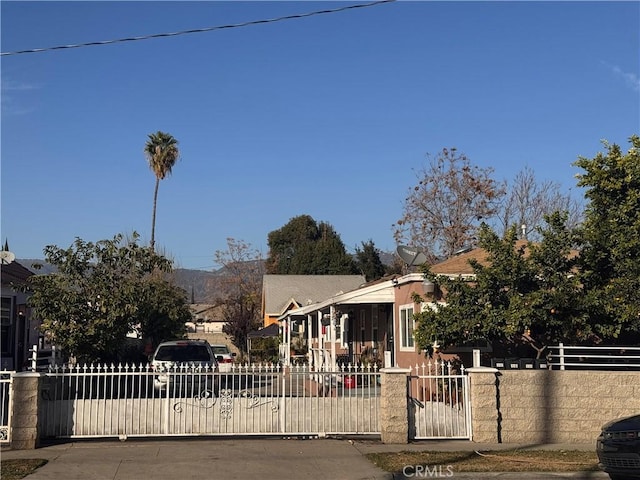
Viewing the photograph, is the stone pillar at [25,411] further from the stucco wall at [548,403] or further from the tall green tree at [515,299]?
the tall green tree at [515,299]

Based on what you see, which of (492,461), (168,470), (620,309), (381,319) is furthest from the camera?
(381,319)

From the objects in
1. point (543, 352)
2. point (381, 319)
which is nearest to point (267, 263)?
point (381, 319)

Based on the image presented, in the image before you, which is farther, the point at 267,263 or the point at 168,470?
the point at 267,263

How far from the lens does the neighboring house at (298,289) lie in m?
50.4

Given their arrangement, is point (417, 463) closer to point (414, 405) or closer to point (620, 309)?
point (414, 405)

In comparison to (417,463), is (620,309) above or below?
above

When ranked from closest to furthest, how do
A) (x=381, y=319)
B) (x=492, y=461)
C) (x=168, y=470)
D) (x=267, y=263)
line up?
(x=168, y=470)
(x=492, y=461)
(x=381, y=319)
(x=267, y=263)

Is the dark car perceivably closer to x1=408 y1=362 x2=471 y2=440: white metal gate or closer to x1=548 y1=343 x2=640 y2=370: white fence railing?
x1=408 y1=362 x2=471 y2=440: white metal gate

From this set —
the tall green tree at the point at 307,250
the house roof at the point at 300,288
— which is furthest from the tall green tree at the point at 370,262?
the house roof at the point at 300,288

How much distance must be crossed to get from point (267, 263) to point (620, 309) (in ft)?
217

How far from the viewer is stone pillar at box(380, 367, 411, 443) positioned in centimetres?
1205

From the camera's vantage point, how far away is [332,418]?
12.4 meters

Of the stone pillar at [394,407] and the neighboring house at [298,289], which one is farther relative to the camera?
the neighboring house at [298,289]

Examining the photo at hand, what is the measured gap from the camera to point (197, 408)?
1220 cm
